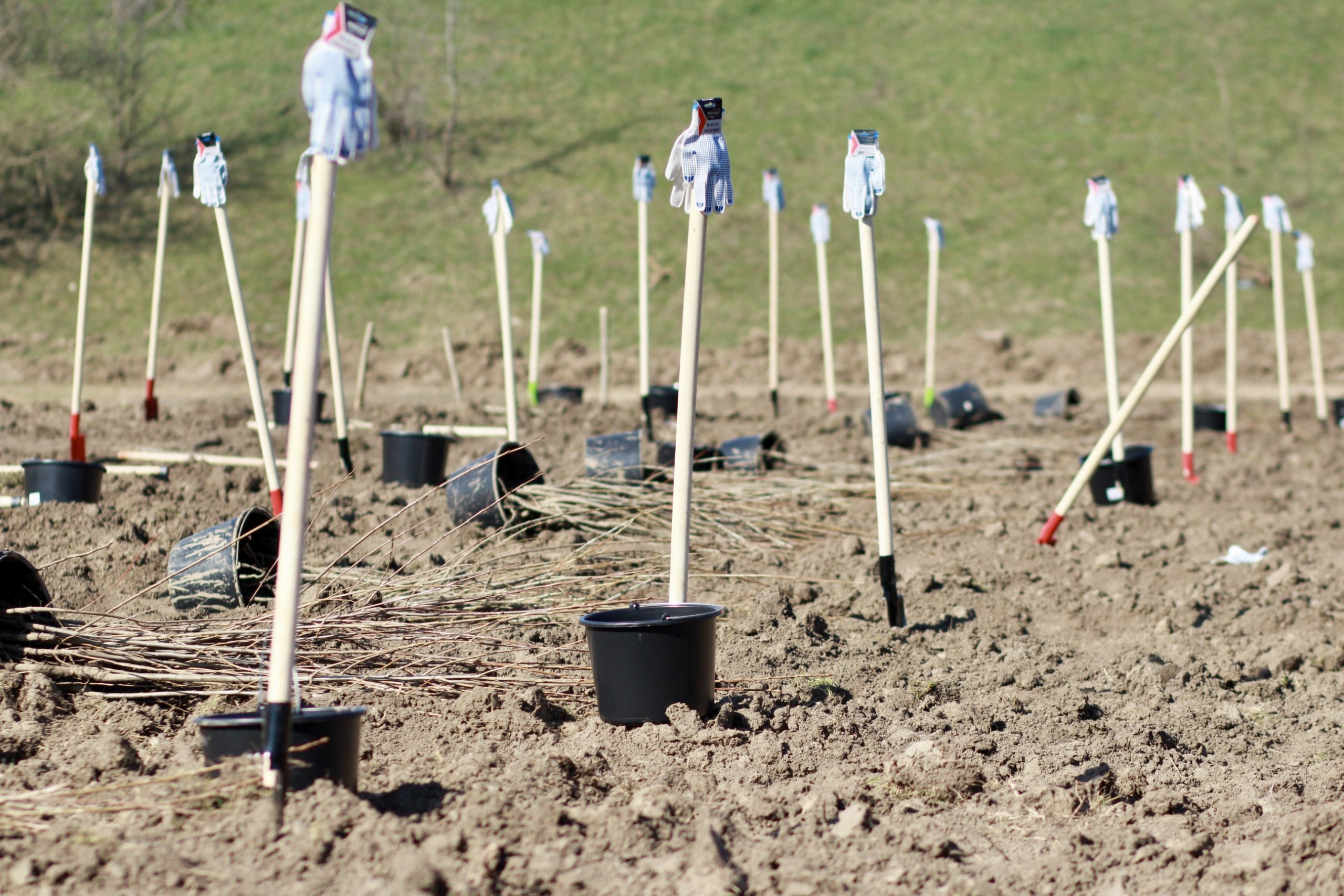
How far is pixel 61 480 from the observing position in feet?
20.4

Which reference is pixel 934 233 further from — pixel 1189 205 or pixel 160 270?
pixel 160 270

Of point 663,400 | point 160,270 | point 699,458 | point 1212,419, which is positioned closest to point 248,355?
point 699,458

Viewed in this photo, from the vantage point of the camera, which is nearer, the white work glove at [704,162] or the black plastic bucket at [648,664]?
the black plastic bucket at [648,664]

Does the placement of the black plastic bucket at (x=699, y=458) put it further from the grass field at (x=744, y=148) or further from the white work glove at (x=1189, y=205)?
the grass field at (x=744, y=148)

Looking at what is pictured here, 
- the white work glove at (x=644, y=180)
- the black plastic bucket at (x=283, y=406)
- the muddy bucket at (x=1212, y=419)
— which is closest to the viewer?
the white work glove at (x=644, y=180)

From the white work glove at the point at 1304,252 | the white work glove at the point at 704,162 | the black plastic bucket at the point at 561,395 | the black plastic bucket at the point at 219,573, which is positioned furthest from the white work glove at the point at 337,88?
the white work glove at the point at 1304,252

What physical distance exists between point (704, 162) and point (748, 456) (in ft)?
13.3

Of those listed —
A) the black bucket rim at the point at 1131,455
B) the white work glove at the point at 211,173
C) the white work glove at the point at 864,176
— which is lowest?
the black bucket rim at the point at 1131,455

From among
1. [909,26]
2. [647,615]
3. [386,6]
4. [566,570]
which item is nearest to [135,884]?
[647,615]

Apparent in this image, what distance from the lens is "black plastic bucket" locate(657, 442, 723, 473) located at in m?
7.04

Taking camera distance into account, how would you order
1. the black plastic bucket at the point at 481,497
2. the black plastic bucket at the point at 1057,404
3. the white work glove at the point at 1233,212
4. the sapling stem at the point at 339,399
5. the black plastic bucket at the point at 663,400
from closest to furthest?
the black plastic bucket at the point at 481,497, the sapling stem at the point at 339,399, the white work glove at the point at 1233,212, the black plastic bucket at the point at 663,400, the black plastic bucket at the point at 1057,404

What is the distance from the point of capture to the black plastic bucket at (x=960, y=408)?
36.5ft

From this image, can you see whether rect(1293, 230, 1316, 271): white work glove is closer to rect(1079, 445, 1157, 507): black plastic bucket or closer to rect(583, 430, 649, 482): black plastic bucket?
rect(1079, 445, 1157, 507): black plastic bucket

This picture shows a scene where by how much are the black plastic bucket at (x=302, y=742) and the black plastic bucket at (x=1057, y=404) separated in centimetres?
1028
